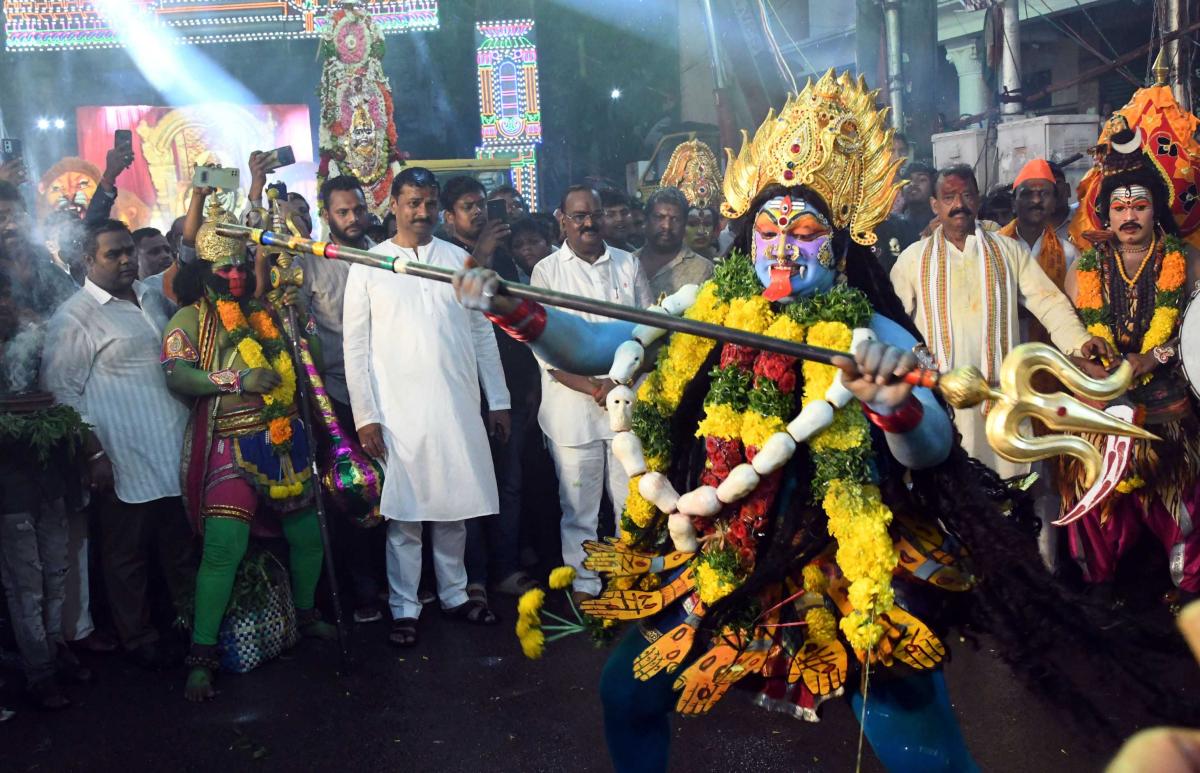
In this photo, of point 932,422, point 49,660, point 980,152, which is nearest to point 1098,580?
point 932,422

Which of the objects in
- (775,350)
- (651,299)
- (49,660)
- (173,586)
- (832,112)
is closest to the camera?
(775,350)

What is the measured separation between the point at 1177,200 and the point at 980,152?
24.4 feet

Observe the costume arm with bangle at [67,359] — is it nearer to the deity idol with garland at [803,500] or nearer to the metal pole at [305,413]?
the metal pole at [305,413]

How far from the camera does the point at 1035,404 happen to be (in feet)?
8.91

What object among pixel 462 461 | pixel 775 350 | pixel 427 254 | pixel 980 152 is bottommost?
pixel 462 461

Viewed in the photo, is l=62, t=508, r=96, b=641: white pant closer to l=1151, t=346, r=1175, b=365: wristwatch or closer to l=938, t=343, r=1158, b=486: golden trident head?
l=938, t=343, r=1158, b=486: golden trident head

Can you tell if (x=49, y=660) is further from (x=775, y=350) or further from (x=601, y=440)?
(x=775, y=350)

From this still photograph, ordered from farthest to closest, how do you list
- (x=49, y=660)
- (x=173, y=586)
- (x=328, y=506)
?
(x=328, y=506) < (x=173, y=586) < (x=49, y=660)

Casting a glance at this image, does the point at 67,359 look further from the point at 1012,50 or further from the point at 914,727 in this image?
the point at 1012,50

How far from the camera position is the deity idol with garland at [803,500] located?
3.03 meters

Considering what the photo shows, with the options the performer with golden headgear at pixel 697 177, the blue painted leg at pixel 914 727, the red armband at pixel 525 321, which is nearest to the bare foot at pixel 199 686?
the red armband at pixel 525 321

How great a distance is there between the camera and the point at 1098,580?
6.23 meters

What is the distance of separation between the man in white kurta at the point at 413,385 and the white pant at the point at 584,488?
0.57 metres

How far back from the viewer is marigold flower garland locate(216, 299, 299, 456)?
5.65 metres
